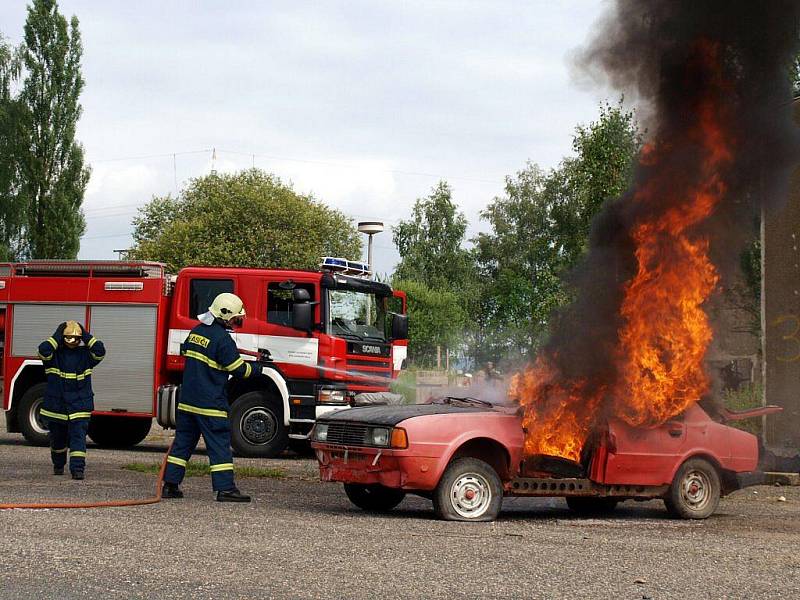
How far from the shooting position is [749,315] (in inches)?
930

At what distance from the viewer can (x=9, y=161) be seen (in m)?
41.4

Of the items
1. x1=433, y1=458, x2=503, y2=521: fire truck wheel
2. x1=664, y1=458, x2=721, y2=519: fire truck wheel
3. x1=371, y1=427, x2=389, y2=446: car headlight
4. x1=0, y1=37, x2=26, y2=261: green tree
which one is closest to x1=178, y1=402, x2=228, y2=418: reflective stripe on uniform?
x1=371, y1=427, x2=389, y2=446: car headlight

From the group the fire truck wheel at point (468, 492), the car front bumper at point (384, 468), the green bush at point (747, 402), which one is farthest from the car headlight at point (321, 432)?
the green bush at point (747, 402)

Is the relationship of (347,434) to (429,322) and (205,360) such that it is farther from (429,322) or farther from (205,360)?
(429,322)

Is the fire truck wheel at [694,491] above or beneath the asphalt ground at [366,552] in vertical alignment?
above

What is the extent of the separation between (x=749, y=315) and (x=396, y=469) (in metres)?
16.4

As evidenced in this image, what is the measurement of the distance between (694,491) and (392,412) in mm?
3002

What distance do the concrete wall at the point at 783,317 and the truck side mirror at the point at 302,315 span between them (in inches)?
316

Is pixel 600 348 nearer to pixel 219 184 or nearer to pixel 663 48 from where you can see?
pixel 663 48

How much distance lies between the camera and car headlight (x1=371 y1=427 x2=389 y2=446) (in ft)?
30.4

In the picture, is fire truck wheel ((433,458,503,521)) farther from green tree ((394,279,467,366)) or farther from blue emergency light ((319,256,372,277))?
green tree ((394,279,467,366))

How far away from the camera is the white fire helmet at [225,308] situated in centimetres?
1030

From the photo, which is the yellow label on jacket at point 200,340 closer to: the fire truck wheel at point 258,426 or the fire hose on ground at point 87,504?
the fire hose on ground at point 87,504

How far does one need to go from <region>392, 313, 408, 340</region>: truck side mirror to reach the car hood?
241 inches
